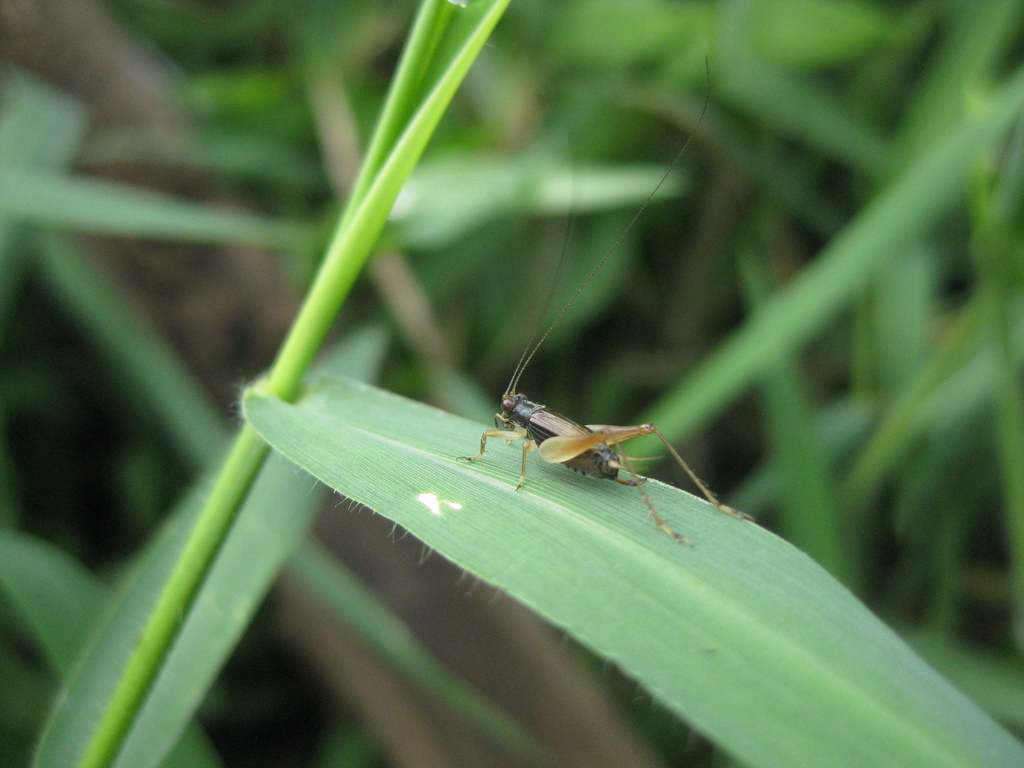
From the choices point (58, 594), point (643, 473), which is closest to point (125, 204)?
point (58, 594)

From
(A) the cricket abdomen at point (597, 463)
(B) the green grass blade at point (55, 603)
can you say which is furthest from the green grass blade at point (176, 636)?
(A) the cricket abdomen at point (597, 463)

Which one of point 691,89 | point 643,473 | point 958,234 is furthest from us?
point 691,89

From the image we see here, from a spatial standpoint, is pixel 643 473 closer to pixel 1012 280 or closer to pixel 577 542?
pixel 577 542

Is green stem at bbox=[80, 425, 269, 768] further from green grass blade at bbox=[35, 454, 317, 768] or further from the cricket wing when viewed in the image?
the cricket wing

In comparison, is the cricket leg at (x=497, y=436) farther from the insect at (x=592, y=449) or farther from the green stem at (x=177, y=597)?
the green stem at (x=177, y=597)

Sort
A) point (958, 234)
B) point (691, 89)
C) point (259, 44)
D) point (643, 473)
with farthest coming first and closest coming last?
point (259, 44)
point (691, 89)
point (958, 234)
point (643, 473)

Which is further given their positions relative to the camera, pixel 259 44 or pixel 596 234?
pixel 259 44

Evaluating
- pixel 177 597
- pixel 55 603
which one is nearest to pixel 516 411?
pixel 177 597
